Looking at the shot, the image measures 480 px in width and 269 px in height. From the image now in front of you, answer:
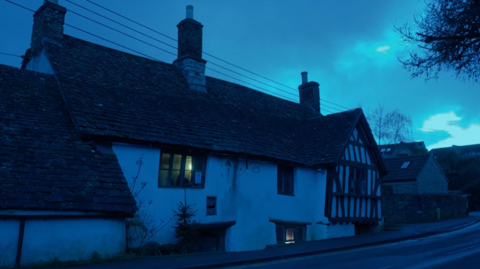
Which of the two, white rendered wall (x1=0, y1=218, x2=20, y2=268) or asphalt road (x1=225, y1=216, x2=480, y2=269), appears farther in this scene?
asphalt road (x1=225, y1=216, x2=480, y2=269)

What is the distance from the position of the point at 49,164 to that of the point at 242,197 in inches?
280

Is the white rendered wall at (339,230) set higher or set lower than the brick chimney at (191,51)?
lower

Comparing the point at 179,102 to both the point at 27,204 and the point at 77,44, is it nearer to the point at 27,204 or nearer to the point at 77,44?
the point at 77,44

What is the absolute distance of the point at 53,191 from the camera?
930 centimetres

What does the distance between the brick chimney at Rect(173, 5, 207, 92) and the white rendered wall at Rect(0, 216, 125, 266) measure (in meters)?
10.1

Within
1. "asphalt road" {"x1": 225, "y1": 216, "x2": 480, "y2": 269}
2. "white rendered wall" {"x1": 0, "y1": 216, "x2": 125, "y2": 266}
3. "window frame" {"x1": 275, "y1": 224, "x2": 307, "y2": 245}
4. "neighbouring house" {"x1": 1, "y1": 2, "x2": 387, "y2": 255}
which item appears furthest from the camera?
"window frame" {"x1": 275, "y1": 224, "x2": 307, "y2": 245}

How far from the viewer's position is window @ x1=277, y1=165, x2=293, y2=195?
656 inches

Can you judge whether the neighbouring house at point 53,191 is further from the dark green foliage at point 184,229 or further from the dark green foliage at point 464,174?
the dark green foliage at point 464,174

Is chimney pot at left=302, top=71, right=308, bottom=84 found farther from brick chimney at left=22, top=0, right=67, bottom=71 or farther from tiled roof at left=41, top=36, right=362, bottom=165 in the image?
brick chimney at left=22, top=0, right=67, bottom=71

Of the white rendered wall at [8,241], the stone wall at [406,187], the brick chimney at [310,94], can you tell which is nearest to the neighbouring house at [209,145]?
the white rendered wall at [8,241]

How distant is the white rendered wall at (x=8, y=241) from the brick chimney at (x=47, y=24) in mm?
8922

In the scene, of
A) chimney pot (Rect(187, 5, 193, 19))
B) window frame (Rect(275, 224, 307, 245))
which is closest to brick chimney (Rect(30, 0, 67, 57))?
chimney pot (Rect(187, 5, 193, 19))

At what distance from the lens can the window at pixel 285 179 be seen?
1666 centimetres

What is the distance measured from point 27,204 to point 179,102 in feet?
28.0
